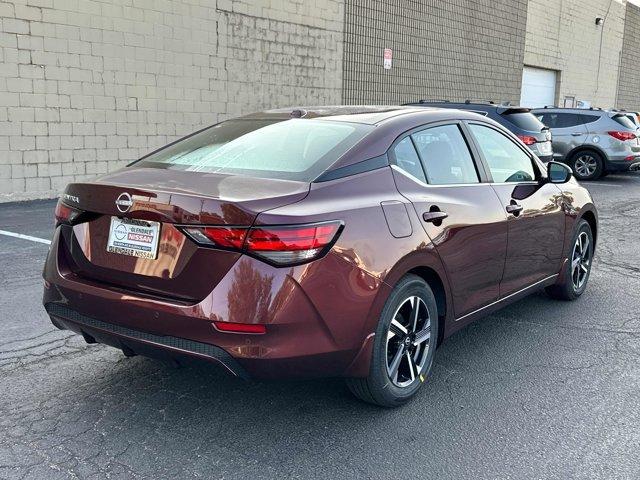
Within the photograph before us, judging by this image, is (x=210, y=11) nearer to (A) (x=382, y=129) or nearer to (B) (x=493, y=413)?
(A) (x=382, y=129)

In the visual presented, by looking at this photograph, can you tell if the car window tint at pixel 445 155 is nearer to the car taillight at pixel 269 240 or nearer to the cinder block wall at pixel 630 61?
the car taillight at pixel 269 240

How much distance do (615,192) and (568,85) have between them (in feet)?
50.0

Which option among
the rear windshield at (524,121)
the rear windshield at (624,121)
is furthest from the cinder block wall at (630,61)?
the rear windshield at (524,121)

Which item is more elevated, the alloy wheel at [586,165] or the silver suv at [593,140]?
the silver suv at [593,140]

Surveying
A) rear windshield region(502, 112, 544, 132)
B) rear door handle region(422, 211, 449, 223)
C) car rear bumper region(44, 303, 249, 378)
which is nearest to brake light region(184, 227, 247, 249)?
car rear bumper region(44, 303, 249, 378)

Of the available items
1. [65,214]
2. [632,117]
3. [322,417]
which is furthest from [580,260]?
[632,117]

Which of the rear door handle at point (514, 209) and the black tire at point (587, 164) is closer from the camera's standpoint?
the rear door handle at point (514, 209)

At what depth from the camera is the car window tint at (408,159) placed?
368cm

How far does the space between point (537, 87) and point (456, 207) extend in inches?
928

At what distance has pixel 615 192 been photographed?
44.9ft

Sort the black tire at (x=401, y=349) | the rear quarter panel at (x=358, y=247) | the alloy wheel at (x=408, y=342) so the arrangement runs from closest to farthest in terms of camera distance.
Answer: the rear quarter panel at (x=358, y=247) → the black tire at (x=401, y=349) → the alloy wheel at (x=408, y=342)

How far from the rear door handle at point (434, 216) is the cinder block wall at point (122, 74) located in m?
8.32

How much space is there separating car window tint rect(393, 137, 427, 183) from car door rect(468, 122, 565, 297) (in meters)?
0.79

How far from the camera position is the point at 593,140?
1540cm
